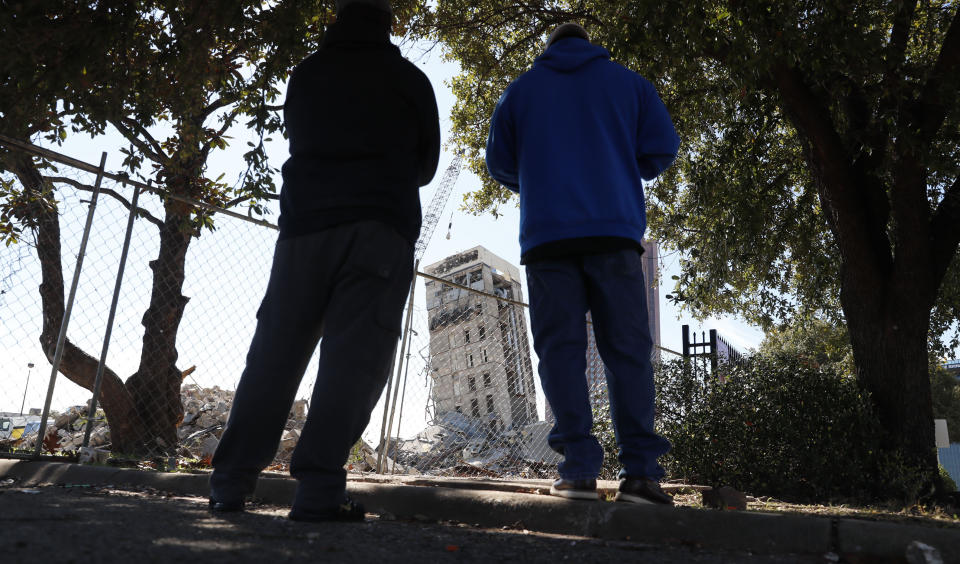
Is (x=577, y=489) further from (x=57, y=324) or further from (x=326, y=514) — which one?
(x=57, y=324)

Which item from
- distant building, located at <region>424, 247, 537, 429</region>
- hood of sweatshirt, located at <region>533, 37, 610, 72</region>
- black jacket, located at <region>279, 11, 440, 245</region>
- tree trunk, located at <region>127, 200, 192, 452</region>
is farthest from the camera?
distant building, located at <region>424, 247, 537, 429</region>

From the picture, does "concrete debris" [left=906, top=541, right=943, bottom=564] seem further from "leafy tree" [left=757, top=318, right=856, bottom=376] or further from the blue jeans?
"leafy tree" [left=757, top=318, right=856, bottom=376]

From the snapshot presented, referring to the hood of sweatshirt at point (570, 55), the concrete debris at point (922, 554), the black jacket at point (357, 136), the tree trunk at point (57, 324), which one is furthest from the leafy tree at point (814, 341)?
the tree trunk at point (57, 324)

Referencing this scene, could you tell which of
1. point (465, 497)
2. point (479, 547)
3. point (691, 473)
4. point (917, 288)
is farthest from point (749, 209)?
point (479, 547)

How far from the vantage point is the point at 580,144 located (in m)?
3.03

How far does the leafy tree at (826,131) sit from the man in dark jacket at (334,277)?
10.3ft

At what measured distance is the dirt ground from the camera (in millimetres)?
1571

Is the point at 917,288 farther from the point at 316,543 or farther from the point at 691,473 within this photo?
the point at 316,543

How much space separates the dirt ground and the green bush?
11.2 ft

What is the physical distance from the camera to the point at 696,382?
6.51 metres

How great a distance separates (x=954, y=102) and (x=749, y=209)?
306 centimetres

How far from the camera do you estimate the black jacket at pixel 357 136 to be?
2656 millimetres

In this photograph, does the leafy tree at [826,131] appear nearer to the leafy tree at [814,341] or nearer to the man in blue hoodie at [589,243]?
the leafy tree at [814,341]

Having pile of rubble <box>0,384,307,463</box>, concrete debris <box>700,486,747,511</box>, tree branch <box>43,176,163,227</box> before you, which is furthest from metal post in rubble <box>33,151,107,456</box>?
pile of rubble <box>0,384,307,463</box>
